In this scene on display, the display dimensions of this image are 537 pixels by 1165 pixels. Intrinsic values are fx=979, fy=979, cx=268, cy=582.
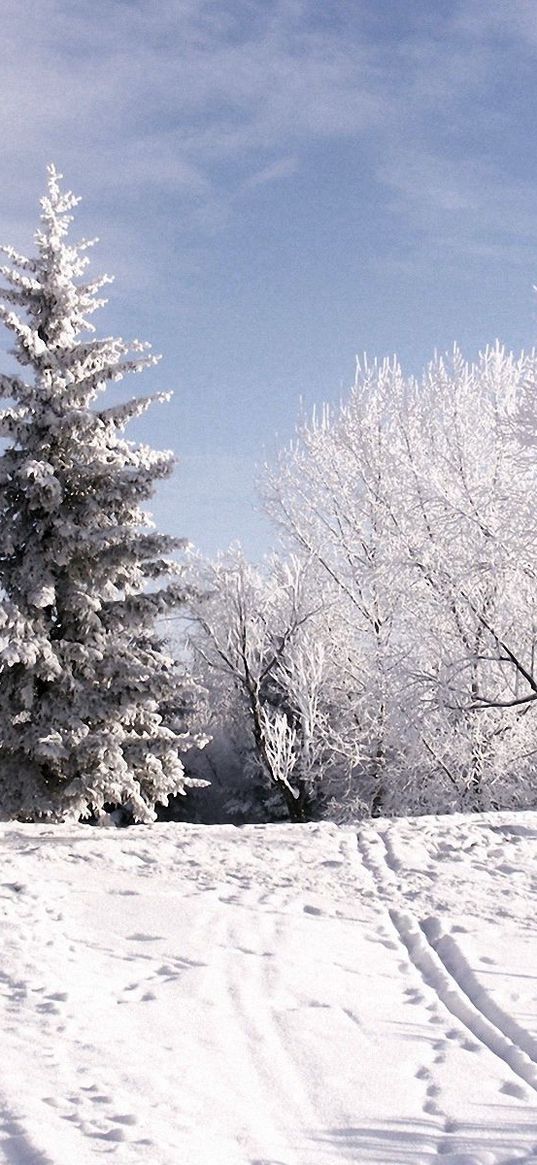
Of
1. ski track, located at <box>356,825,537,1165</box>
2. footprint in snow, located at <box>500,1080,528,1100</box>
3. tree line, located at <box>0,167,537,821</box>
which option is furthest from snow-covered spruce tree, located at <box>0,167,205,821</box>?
footprint in snow, located at <box>500,1080,528,1100</box>

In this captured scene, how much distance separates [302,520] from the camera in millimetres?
24062

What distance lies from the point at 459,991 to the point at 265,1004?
1.20 m

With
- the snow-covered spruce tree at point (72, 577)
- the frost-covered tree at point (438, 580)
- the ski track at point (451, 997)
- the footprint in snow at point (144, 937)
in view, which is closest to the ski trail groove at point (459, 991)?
the ski track at point (451, 997)

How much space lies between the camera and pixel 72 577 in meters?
14.8

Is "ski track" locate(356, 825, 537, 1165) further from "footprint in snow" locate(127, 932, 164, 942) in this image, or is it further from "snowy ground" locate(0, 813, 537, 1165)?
"footprint in snow" locate(127, 932, 164, 942)

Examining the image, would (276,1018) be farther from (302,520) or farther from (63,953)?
(302,520)

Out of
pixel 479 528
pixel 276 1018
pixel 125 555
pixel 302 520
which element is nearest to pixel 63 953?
pixel 276 1018

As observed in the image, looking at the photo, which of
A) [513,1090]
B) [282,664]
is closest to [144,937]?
[513,1090]

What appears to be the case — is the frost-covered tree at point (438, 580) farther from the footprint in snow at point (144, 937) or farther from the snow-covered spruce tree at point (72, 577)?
the footprint in snow at point (144, 937)

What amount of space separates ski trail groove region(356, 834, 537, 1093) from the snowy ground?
16 millimetres

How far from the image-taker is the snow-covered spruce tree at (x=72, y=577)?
1401 centimetres

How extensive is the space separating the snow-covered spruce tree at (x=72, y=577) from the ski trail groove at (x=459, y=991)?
6651 mm

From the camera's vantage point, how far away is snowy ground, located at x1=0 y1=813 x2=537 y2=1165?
397 cm

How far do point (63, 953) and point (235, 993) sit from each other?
1.21 metres
